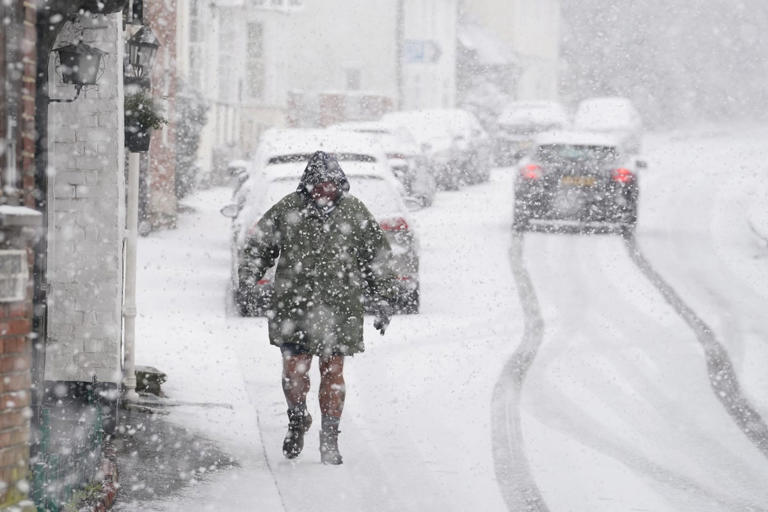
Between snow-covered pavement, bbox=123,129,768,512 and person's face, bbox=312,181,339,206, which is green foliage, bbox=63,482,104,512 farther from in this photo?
person's face, bbox=312,181,339,206

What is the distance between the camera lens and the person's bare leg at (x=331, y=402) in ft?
24.4

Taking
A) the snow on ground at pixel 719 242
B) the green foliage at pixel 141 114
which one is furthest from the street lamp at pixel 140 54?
the snow on ground at pixel 719 242

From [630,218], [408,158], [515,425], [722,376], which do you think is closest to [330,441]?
[515,425]

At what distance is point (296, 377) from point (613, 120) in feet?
108

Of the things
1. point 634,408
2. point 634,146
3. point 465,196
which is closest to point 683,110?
point 634,146

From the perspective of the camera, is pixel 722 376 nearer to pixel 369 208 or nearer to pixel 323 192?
pixel 369 208

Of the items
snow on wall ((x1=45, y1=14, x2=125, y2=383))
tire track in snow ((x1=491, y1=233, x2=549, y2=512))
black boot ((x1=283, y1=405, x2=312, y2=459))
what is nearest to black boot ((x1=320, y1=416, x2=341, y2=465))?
black boot ((x1=283, y1=405, x2=312, y2=459))

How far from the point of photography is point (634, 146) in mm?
38531

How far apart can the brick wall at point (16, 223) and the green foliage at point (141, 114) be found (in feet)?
10.4

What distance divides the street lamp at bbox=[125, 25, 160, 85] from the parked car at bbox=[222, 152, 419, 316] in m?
3.26

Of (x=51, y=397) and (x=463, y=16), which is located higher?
(x=463, y=16)

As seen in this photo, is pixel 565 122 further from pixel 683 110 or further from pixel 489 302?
pixel 683 110

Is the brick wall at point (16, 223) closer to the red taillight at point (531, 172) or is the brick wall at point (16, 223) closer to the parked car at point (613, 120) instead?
the red taillight at point (531, 172)

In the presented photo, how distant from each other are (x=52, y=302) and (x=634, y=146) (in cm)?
3212
